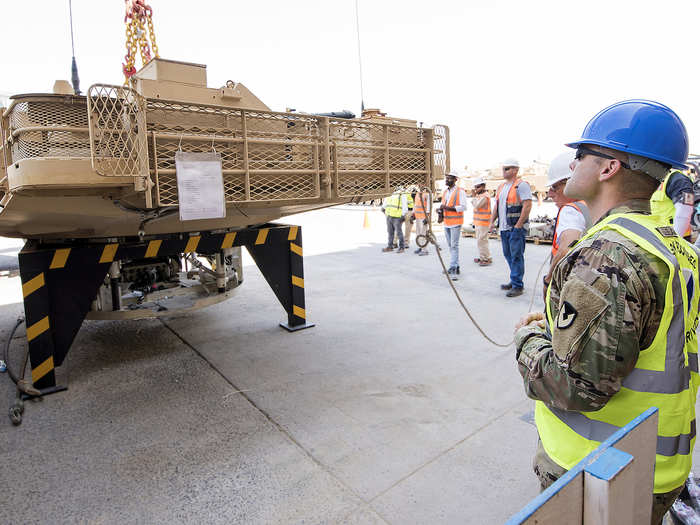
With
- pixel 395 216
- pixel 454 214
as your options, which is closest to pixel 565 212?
pixel 454 214

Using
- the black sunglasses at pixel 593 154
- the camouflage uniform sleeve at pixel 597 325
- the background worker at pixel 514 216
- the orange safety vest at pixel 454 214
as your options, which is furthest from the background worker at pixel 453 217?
the camouflage uniform sleeve at pixel 597 325

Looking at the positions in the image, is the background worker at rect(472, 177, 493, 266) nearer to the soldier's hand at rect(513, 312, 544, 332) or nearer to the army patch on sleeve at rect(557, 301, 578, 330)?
the soldier's hand at rect(513, 312, 544, 332)

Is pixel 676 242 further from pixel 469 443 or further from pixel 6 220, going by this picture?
pixel 6 220

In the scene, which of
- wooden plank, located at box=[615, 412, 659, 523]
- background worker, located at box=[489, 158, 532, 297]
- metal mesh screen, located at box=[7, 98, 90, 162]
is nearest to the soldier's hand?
wooden plank, located at box=[615, 412, 659, 523]

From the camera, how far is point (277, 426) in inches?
122

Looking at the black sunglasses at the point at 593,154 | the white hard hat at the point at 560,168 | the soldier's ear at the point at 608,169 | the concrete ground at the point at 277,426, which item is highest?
the white hard hat at the point at 560,168

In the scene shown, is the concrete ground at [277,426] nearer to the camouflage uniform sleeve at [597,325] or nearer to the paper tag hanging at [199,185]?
the camouflage uniform sleeve at [597,325]

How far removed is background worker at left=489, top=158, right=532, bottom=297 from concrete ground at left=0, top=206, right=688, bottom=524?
0.99m

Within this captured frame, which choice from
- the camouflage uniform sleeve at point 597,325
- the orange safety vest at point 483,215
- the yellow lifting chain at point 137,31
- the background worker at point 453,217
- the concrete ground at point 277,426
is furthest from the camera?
the orange safety vest at point 483,215

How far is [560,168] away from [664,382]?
244 cm

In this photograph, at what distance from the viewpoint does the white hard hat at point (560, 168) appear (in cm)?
335

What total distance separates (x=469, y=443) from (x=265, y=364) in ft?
6.57

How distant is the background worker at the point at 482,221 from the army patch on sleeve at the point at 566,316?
747 cm

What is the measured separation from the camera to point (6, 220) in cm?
335
